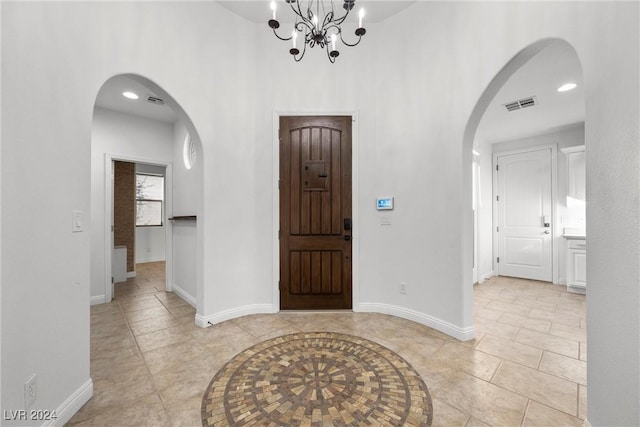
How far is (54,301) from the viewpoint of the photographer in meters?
→ 1.41

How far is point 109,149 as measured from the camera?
12.4 ft

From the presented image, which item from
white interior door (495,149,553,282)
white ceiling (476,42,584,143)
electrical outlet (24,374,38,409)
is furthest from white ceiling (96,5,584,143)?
electrical outlet (24,374,38,409)

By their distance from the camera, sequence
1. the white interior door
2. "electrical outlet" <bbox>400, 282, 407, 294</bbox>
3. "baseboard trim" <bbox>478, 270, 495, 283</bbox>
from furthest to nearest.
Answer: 1. "baseboard trim" <bbox>478, 270, 495, 283</bbox>
2. the white interior door
3. "electrical outlet" <bbox>400, 282, 407, 294</bbox>

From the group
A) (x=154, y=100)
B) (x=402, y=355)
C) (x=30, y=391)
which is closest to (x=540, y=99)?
(x=402, y=355)

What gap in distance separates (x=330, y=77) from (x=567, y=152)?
4.41 metres

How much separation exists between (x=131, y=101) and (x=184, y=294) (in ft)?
9.41

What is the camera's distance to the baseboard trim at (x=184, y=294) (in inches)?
132

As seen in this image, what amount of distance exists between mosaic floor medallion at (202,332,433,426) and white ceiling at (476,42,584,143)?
2.79 meters

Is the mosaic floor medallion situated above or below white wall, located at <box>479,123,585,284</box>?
below

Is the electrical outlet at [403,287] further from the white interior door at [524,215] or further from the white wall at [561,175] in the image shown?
the white interior door at [524,215]

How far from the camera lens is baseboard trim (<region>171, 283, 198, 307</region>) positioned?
3.36 m

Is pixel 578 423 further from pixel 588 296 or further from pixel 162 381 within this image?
pixel 162 381

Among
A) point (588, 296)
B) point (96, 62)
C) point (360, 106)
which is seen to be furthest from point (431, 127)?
point (96, 62)

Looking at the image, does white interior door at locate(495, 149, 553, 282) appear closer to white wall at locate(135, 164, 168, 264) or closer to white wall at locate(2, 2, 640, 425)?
white wall at locate(2, 2, 640, 425)
